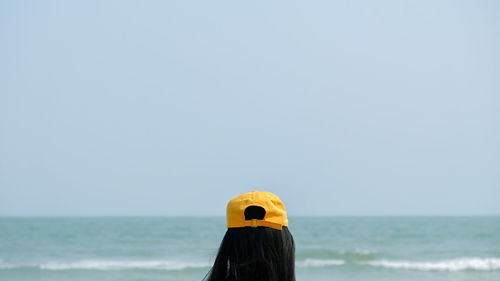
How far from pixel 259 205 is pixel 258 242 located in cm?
9

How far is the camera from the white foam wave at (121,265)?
12.9m

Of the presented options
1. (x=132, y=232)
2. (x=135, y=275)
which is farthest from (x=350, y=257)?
(x=132, y=232)

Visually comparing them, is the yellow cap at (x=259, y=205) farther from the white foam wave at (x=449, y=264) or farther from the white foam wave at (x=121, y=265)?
the white foam wave at (x=449, y=264)

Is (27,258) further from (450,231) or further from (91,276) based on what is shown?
(450,231)

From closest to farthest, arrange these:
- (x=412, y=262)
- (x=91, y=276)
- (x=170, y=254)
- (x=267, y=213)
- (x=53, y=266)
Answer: (x=267, y=213) → (x=91, y=276) → (x=53, y=266) → (x=412, y=262) → (x=170, y=254)

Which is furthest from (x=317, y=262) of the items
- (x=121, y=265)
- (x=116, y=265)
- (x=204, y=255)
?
(x=116, y=265)

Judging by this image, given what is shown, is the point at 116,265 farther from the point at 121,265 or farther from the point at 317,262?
the point at 317,262

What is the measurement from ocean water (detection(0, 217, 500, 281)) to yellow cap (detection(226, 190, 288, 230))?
592 centimetres

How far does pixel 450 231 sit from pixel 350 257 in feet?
37.0

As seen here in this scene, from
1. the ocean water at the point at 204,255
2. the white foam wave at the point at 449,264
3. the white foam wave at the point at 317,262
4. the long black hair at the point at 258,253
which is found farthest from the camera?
the white foam wave at the point at 449,264

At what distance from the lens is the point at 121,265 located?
1325cm

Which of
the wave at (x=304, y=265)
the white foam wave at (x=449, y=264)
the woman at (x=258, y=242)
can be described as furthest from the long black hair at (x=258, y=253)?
the white foam wave at (x=449, y=264)

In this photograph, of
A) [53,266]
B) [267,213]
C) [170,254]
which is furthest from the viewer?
[170,254]

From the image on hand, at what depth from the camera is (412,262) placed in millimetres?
14203
